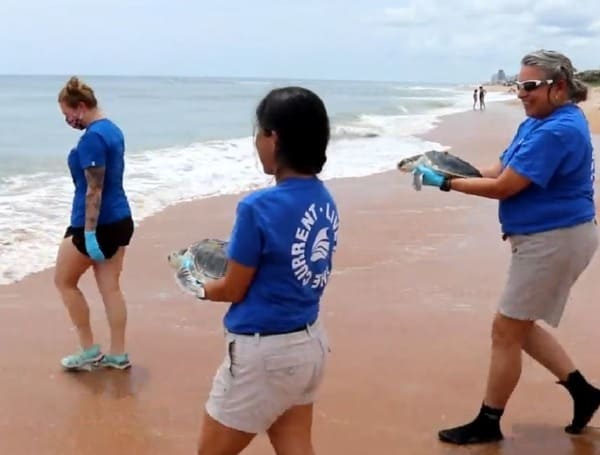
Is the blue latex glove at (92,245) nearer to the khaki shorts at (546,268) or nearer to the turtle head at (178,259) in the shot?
the turtle head at (178,259)

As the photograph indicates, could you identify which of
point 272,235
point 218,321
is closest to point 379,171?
point 218,321

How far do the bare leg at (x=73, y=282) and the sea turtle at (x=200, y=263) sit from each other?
6.43ft

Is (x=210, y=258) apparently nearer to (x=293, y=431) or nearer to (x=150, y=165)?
(x=293, y=431)

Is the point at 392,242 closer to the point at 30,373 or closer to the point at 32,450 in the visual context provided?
the point at 30,373

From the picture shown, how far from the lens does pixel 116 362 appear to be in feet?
16.1

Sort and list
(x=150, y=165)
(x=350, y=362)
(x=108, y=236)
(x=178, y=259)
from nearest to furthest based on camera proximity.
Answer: (x=178, y=259) → (x=108, y=236) → (x=350, y=362) → (x=150, y=165)

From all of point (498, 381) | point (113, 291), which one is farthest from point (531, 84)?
point (113, 291)

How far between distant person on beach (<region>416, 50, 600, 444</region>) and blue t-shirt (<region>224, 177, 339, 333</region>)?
1145 mm

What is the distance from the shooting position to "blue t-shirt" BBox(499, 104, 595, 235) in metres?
3.39

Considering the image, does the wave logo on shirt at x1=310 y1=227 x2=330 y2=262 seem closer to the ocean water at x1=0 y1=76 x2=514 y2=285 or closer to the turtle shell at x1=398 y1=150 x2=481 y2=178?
the ocean water at x1=0 y1=76 x2=514 y2=285

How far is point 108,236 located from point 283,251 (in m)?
2.34

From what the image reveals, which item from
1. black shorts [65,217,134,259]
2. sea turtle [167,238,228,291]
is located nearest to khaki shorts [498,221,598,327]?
sea turtle [167,238,228,291]

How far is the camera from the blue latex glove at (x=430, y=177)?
3670 millimetres

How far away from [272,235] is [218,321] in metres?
3.39
